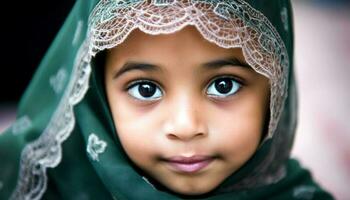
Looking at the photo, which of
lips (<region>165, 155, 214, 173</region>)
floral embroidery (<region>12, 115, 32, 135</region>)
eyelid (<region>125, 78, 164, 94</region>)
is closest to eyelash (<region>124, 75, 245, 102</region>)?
eyelid (<region>125, 78, 164, 94</region>)

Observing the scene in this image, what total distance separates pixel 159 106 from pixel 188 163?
0.40 feet

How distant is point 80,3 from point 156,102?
0.30 metres

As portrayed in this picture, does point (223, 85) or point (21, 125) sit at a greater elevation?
point (21, 125)

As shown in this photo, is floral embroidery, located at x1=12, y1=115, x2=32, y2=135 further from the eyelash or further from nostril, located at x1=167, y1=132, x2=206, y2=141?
nostril, located at x1=167, y1=132, x2=206, y2=141

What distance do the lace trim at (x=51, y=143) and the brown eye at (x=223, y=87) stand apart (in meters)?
0.26

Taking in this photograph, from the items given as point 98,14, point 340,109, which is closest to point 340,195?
point 340,109

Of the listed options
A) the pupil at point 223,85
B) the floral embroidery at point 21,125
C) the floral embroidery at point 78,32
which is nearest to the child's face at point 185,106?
the pupil at point 223,85

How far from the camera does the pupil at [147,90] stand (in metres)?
1.31

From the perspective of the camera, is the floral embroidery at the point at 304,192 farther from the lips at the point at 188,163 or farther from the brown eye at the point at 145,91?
the brown eye at the point at 145,91

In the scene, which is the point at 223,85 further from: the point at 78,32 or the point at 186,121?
the point at 78,32

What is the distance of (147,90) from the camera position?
132 cm

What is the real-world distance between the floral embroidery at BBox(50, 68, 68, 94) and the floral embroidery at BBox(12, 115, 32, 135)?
3.9 inches

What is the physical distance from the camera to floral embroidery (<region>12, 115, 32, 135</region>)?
152cm

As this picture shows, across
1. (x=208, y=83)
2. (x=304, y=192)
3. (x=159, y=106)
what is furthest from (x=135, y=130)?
(x=304, y=192)
